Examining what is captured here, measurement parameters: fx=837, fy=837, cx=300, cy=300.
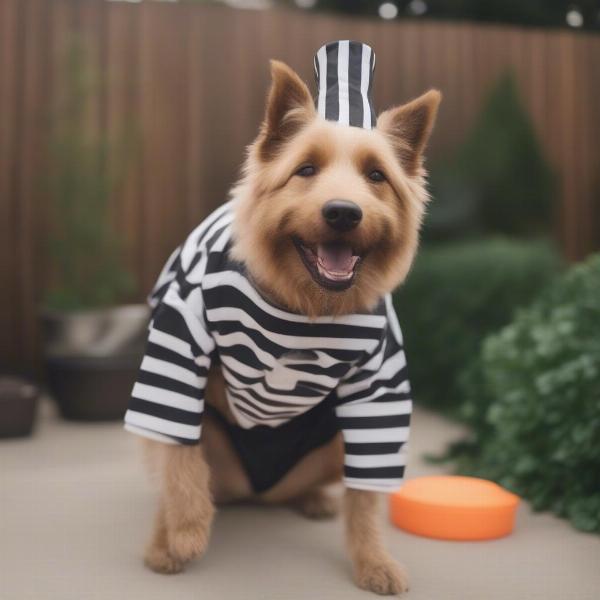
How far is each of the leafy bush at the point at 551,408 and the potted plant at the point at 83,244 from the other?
7.29 feet

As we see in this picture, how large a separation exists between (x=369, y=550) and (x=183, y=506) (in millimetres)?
543

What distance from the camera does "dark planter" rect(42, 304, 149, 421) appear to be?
4535 mm

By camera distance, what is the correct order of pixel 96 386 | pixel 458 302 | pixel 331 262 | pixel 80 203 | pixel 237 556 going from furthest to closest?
pixel 80 203 < pixel 458 302 < pixel 96 386 < pixel 237 556 < pixel 331 262

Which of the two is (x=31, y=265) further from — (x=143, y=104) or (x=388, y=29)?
(x=388, y=29)

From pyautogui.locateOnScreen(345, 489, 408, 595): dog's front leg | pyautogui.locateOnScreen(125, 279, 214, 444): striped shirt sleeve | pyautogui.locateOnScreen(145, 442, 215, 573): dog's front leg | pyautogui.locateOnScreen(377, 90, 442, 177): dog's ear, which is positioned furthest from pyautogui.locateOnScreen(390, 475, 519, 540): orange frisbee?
pyautogui.locateOnScreen(377, 90, 442, 177): dog's ear

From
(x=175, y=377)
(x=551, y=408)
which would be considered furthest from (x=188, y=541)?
(x=551, y=408)

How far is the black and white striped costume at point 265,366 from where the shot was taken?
2.28m

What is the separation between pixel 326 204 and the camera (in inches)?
80.5

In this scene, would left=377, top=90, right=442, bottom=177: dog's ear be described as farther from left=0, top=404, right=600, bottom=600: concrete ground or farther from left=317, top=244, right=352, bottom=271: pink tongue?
left=0, top=404, right=600, bottom=600: concrete ground

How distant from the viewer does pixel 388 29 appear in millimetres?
6398

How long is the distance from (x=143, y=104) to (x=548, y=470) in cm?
383

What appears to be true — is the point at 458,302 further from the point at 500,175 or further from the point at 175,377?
the point at 175,377

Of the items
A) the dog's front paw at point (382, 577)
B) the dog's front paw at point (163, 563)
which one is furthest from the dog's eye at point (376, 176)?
the dog's front paw at point (163, 563)

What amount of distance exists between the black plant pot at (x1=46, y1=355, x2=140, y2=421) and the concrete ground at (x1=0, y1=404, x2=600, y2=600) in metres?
1.08
